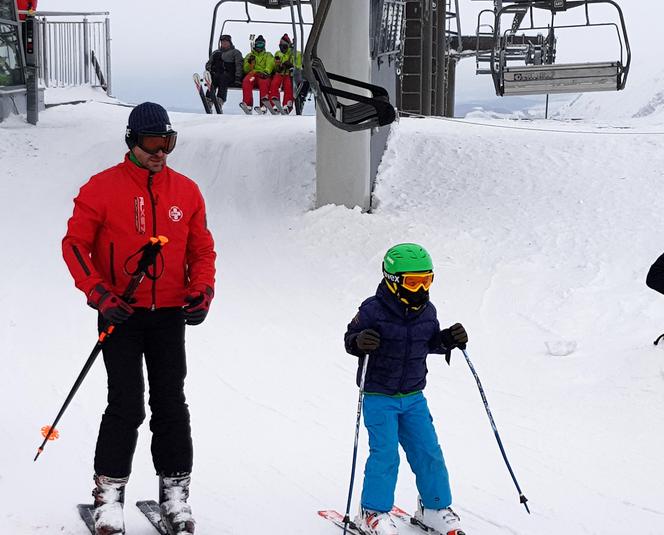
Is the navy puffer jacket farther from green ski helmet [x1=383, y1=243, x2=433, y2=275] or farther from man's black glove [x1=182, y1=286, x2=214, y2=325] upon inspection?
man's black glove [x1=182, y1=286, x2=214, y2=325]

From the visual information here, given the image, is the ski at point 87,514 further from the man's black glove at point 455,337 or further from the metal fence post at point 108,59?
the metal fence post at point 108,59

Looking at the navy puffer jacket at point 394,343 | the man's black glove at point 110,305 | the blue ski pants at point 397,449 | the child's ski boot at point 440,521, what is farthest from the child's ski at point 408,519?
the man's black glove at point 110,305

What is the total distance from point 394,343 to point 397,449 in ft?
1.69

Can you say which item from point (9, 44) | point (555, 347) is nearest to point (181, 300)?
point (555, 347)

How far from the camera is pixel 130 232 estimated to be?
4.29m

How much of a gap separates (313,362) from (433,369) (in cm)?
98

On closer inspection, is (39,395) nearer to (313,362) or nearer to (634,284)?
(313,362)

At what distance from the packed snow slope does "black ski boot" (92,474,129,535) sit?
36 cm

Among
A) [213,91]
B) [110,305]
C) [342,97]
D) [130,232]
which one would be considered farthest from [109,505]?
[213,91]

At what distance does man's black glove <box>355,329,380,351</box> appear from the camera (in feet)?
15.2

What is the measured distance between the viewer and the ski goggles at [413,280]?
475 centimetres

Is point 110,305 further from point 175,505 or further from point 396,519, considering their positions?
point 396,519

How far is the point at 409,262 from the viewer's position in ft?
15.6

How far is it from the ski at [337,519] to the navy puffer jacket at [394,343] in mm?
670
